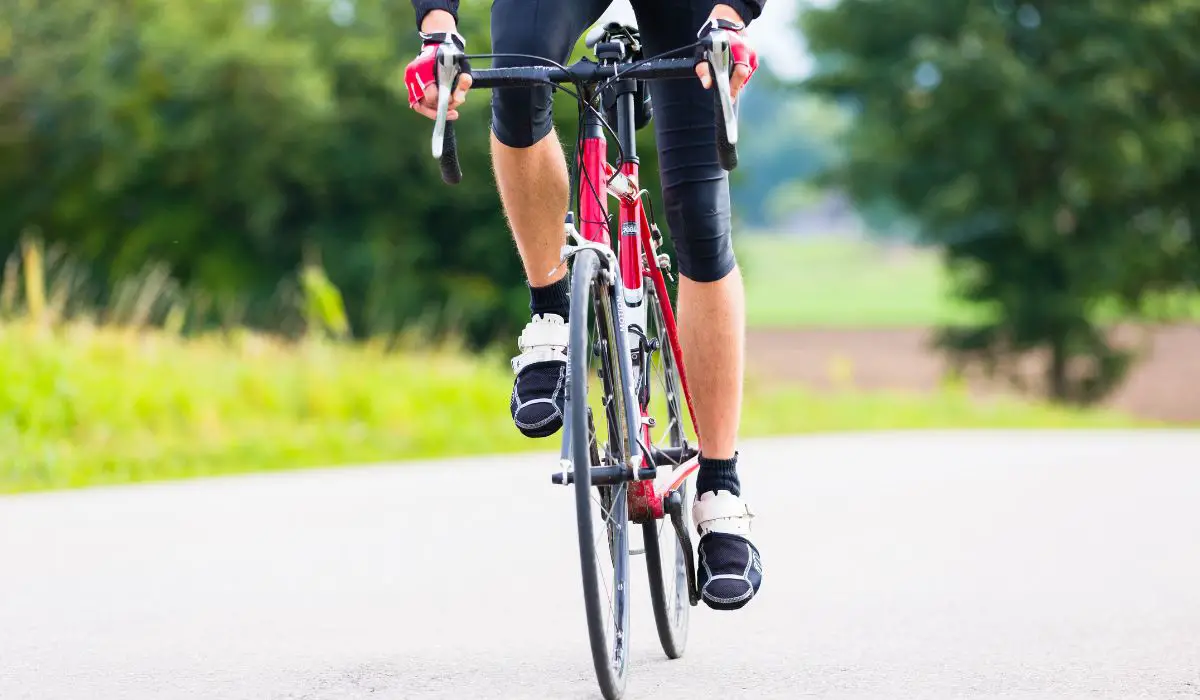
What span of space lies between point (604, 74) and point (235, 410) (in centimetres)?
952

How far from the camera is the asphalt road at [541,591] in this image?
15.0 feet

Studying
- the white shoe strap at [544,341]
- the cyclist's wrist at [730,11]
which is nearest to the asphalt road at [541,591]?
the white shoe strap at [544,341]

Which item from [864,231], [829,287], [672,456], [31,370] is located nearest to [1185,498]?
[672,456]

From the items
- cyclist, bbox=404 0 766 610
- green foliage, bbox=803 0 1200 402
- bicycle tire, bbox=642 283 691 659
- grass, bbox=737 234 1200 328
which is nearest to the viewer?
cyclist, bbox=404 0 766 610

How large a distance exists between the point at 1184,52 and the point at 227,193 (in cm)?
1173

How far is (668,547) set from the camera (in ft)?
15.6

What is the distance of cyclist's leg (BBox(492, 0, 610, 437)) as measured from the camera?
13.5 feet

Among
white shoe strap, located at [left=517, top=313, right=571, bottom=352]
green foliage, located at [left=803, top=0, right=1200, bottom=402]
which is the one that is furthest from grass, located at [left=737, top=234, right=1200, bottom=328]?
Answer: white shoe strap, located at [left=517, top=313, right=571, bottom=352]

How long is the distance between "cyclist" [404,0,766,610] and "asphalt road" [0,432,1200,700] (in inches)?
17.8

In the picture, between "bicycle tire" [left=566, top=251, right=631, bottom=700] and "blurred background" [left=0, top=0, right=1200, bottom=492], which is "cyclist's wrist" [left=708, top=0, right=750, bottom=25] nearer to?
"bicycle tire" [left=566, top=251, right=631, bottom=700]

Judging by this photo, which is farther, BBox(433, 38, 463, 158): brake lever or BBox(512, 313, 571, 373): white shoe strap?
BBox(512, 313, 571, 373): white shoe strap

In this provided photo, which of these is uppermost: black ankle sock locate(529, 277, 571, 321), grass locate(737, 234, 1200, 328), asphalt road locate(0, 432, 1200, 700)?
grass locate(737, 234, 1200, 328)

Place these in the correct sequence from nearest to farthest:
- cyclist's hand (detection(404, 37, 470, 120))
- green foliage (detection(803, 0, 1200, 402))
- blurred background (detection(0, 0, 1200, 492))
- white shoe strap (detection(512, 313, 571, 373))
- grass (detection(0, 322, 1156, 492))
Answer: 1. cyclist's hand (detection(404, 37, 470, 120))
2. white shoe strap (detection(512, 313, 571, 373))
3. grass (detection(0, 322, 1156, 492))
4. blurred background (detection(0, 0, 1200, 492))
5. green foliage (detection(803, 0, 1200, 402))

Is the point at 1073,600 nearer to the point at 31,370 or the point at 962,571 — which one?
the point at 962,571
